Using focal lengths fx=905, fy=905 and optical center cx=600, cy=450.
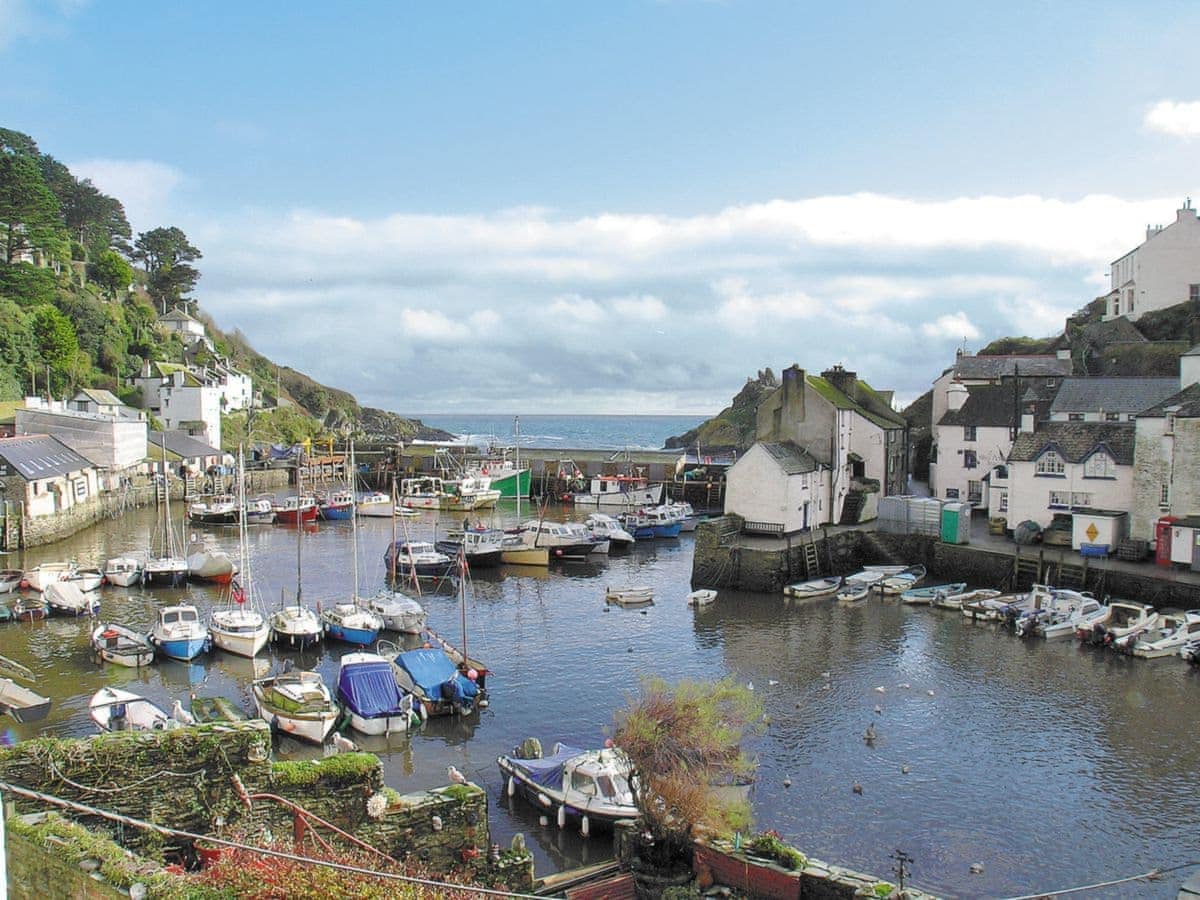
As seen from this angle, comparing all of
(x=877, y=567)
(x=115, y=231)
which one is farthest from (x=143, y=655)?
(x=115, y=231)

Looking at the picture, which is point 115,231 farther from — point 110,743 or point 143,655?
point 110,743

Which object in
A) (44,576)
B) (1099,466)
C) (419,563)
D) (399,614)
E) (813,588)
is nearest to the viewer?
(399,614)

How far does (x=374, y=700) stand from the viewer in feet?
83.7

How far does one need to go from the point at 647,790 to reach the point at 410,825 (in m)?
4.15

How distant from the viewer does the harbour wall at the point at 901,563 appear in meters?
37.5

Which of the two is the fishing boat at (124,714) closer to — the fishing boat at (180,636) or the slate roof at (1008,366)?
the fishing boat at (180,636)

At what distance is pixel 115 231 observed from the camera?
14312cm

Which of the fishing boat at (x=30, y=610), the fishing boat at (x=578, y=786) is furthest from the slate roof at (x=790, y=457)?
the fishing boat at (x=30, y=610)

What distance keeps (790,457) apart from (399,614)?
23.1 meters

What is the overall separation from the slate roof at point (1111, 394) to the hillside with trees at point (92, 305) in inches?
3406

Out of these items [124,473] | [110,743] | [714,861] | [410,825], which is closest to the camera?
[110,743]

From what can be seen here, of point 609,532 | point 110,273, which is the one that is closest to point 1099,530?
point 609,532

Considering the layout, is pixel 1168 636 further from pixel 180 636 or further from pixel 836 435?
pixel 180 636

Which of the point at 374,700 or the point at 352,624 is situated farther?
the point at 352,624
